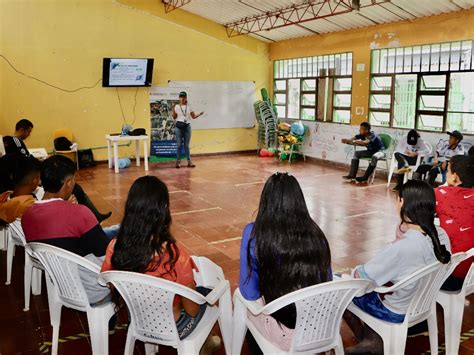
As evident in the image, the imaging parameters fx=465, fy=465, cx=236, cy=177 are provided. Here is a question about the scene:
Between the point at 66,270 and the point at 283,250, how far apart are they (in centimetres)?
113

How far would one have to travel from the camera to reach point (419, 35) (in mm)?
7867

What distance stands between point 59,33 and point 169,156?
342 centimetres

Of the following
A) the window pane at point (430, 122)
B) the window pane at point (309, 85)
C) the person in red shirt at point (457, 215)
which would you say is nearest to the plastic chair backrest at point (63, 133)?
the window pane at point (309, 85)

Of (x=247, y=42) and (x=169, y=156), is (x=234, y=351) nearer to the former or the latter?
(x=169, y=156)

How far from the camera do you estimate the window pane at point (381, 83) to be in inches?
338

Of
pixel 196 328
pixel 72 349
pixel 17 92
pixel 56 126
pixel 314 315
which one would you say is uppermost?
pixel 17 92

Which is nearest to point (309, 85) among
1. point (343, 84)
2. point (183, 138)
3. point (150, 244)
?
point (343, 84)

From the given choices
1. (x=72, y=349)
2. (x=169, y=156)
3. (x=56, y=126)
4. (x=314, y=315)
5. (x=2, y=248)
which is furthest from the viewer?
(x=169, y=156)

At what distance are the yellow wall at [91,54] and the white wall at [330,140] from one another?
2415 millimetres

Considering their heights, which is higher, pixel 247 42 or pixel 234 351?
pixel 247 42

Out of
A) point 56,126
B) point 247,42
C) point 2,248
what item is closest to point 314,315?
point 2,248

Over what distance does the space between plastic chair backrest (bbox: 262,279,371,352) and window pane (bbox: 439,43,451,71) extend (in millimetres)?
6639

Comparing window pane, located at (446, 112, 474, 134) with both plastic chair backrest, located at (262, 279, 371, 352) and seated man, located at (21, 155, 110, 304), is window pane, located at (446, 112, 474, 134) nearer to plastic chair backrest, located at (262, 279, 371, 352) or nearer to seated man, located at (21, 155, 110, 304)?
plastic chair backrest, located at (262, 279, 371, 352)

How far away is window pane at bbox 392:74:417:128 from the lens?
26.6ft
